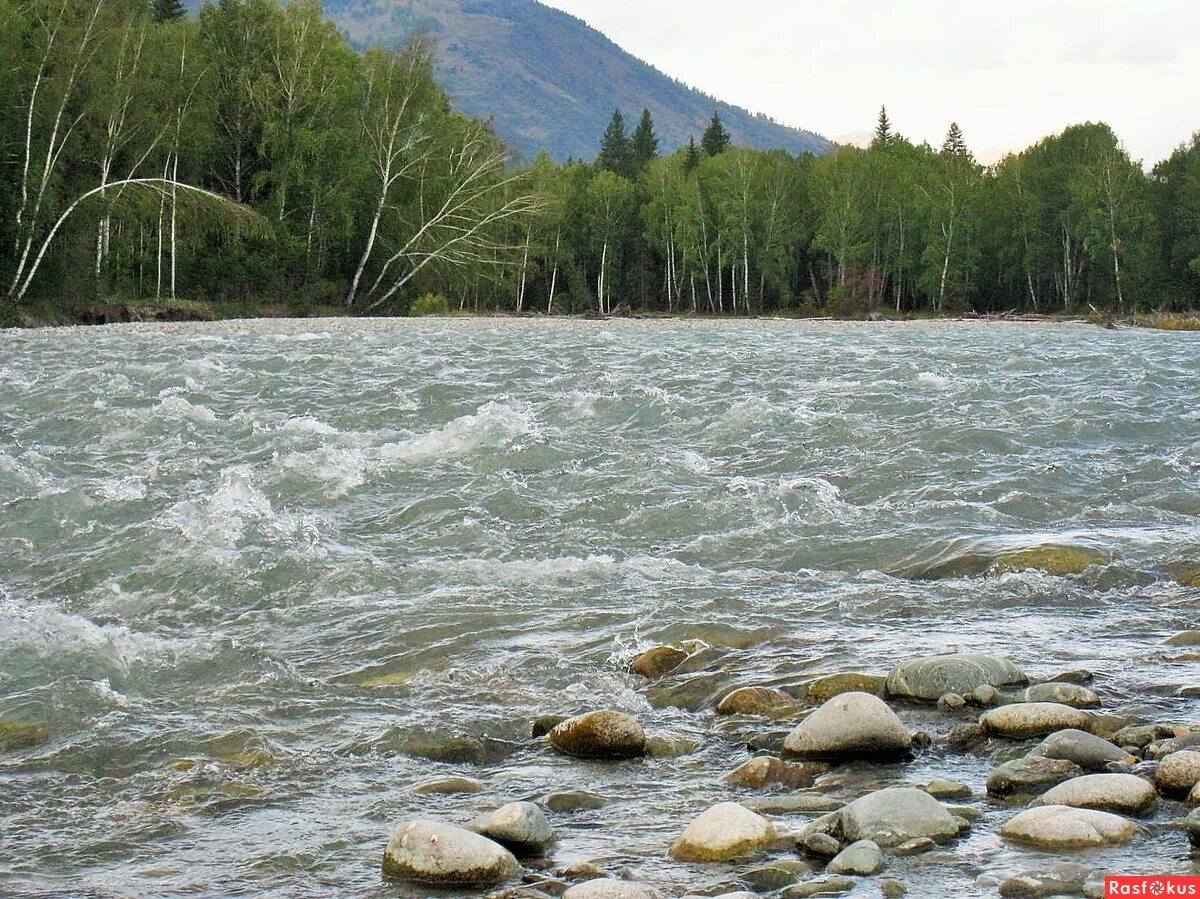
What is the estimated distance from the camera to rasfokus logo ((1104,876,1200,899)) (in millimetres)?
3918

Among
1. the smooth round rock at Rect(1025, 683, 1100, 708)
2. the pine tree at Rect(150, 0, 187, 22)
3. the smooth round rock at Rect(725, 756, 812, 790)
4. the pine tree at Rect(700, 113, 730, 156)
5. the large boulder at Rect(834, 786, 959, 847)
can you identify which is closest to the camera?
the large boulder at Rect(834, 786, 959, 847)

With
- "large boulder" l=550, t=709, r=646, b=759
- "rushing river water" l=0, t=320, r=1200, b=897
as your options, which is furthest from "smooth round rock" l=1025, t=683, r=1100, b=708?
"large boulder" l=550, t=709, r=646, b=759

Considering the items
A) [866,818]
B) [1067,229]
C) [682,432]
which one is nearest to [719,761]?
[866,818]

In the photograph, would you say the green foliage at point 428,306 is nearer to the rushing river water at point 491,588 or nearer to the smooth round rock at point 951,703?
the rushing river water at point 491,588

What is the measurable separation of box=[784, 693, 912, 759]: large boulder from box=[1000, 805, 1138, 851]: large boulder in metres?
0.99

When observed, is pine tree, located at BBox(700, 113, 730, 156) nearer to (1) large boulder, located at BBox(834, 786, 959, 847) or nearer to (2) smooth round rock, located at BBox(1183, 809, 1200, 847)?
(1) large boulder, located at BBox(834, 786, 959, 847)

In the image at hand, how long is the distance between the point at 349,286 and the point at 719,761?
4662 cm

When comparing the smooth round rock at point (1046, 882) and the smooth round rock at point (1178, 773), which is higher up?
the smooth round rock at point (1178, 773)

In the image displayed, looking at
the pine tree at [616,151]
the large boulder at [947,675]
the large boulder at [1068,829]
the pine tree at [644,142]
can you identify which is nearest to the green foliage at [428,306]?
the large boulder at [947,675]

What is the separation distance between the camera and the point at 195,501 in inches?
430

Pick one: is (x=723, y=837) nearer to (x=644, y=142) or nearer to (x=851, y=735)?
(x=851, y=735)

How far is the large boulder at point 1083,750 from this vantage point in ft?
17.0

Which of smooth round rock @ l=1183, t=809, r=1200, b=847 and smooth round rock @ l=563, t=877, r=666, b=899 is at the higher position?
smooth round rock @ l=1183, t=809, r=1200, b=847

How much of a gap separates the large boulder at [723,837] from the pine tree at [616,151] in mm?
90673
